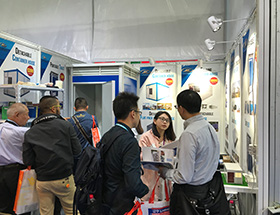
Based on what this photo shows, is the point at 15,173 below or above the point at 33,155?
below

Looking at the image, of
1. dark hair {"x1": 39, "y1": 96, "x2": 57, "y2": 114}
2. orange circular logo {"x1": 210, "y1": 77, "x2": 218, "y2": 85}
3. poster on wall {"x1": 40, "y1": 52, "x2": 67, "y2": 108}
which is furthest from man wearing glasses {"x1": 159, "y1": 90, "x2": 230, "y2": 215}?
orange circular logo {"x1": 210, "y1": 77, "x2": 218, "y2": 85}

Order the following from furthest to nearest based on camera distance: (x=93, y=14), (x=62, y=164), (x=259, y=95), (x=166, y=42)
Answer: (x=93, y=14) → (x=166, y=42) → (x=62, y=164) → (x=259, y=95)

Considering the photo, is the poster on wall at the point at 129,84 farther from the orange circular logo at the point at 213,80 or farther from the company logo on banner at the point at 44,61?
the orange circular logo at the point at 213,80

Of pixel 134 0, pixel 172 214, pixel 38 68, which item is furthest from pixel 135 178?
pixel 134 0

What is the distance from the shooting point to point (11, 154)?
248cm

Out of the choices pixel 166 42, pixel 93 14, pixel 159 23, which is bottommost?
pixel 166 42

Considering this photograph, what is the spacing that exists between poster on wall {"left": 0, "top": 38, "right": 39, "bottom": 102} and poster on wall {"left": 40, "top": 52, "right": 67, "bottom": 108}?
239mm

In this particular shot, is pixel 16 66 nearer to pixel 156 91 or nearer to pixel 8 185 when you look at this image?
pixel 8 185

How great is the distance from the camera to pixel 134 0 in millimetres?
6160

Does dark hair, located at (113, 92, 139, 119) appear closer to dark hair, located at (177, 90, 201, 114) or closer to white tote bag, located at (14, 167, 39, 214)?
dark hair, located at (177, 90, 201, 114)

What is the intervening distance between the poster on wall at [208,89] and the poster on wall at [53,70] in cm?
294

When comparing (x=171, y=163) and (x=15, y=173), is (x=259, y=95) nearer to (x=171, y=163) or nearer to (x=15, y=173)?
(x=171, y=163)

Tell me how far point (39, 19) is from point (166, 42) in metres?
3.45

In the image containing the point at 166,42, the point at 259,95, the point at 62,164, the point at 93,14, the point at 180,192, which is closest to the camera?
the point at 259,95
